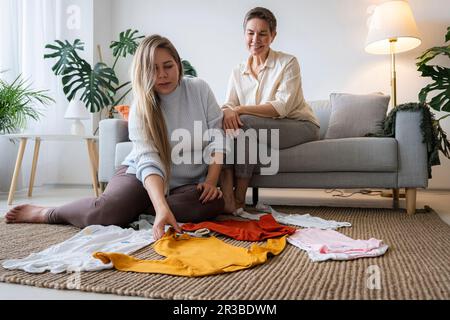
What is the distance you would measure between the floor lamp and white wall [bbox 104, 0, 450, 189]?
8.3 inches

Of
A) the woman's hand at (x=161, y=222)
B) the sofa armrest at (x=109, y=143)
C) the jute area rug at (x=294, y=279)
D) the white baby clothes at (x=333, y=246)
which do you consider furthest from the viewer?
the sofa armrest at (x=109, y=143)

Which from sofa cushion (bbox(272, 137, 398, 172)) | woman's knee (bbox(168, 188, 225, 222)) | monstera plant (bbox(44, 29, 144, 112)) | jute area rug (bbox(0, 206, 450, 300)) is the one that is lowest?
jute area rug (bbox(0, 206, 450, 300))

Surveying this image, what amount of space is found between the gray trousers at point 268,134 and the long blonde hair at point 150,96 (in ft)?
1.26

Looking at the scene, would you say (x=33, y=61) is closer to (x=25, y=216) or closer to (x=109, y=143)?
(x=109, y=143)

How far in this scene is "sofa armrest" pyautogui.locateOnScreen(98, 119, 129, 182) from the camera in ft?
7.10

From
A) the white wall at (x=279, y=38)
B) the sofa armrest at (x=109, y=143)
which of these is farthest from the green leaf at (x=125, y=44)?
the sofa armrest at (x=109, y=143)

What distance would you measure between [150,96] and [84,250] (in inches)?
23.0

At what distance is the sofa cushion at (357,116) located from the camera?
2340mm

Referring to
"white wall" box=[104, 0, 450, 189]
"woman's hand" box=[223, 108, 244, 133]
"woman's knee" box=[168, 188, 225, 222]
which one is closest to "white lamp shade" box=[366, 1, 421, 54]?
"white wall" box=[104, 0, 450, 189]

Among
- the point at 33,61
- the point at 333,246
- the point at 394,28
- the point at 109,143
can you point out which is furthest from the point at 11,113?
the point at 394,28

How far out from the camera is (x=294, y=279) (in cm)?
87

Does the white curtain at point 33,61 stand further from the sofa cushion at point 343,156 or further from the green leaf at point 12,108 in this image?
the sofa cushion at point 343,156

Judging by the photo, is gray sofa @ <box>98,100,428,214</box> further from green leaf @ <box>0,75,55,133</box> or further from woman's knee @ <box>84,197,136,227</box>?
green leaf @ <box>0,75,55,133</box>
